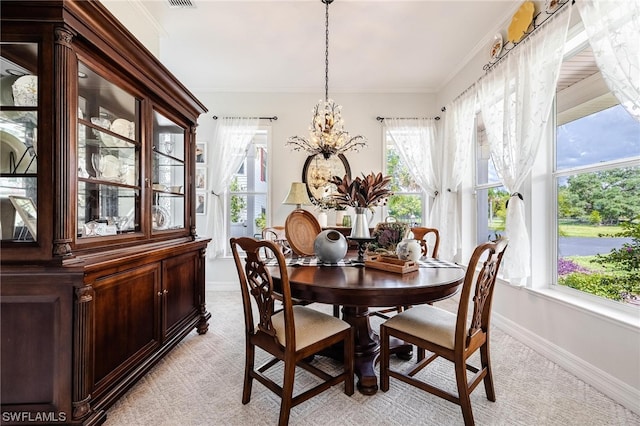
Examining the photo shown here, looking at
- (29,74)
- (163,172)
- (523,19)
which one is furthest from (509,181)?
(29,74)

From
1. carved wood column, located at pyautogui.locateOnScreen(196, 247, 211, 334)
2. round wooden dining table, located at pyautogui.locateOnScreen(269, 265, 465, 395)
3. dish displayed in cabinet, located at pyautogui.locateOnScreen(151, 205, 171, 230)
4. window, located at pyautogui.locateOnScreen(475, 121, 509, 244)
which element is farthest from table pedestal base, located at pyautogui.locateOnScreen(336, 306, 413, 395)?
window, located at pyautogui.locateOnScreen(475, 121, 509, 244)

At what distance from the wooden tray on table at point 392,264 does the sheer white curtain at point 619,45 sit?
1.37 meters

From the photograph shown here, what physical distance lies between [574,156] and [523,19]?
4.03 feet

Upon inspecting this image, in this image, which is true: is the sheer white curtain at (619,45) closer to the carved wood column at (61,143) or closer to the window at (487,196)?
the window at (487,196)

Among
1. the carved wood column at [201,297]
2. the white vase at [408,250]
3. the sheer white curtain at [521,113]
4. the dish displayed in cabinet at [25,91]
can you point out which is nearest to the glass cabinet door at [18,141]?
the dish displayed in cabinet at [25,91]

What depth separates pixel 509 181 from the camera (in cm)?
249

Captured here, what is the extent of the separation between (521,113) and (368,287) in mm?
2115

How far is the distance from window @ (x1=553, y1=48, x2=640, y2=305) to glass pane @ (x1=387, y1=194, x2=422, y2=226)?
1.99 m

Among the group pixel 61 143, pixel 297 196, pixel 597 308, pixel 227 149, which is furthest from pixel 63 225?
pixel 597 308

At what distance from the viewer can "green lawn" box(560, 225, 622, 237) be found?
190 centimetres

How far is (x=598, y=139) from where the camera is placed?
1979 millimetres

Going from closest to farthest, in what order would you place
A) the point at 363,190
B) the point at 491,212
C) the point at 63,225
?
the point at 63,225, the point at 363,190, the point at 491,212

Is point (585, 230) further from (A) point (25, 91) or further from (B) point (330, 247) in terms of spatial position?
(A) point (25, 91)

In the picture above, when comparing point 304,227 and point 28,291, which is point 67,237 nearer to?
point 28,291
